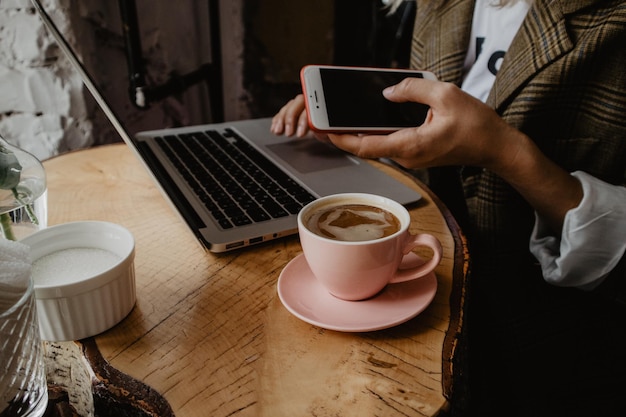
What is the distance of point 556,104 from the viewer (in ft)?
2.74

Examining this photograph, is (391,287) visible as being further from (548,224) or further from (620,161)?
(620,161)

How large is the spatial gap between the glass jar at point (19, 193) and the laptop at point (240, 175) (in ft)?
0.33

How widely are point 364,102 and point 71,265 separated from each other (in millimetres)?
486

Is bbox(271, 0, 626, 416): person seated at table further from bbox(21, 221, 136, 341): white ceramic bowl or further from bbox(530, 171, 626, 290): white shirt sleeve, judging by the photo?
bbox(21, 221, 136, 341): white ceramic bowl

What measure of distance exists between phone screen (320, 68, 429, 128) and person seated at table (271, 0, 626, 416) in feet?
0.14

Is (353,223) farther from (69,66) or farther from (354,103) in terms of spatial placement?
(69,66)

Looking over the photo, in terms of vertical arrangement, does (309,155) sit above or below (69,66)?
below

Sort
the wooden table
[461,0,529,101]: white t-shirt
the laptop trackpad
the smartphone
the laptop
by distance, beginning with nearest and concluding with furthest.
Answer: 1. the wooden table
2. the laptop
3. the smartphone
4. the laptop trackpad
5. [461,0,529,101]: white t-shirt

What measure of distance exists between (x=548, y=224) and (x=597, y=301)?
0.15m

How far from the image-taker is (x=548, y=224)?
2.56 ft

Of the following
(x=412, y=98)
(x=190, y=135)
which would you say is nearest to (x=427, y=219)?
(x=412, y=98)

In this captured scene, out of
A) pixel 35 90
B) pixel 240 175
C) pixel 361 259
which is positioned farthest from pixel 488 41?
pixel 35 90

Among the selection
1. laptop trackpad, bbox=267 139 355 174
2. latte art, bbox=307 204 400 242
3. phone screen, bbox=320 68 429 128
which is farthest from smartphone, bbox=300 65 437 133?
latte art, bbox=307 204 400 242

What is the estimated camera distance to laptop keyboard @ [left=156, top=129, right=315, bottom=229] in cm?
65
